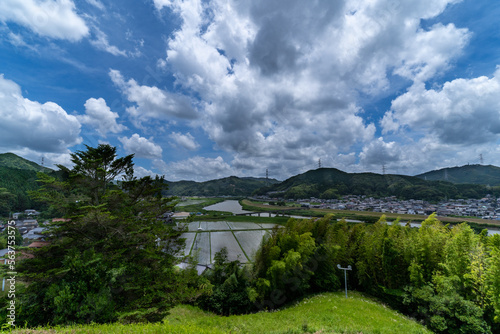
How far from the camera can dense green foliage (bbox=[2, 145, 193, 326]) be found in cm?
760

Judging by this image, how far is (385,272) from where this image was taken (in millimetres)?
13109

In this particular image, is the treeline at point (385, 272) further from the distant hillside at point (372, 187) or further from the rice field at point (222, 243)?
the distant hillside at point (372, 187)

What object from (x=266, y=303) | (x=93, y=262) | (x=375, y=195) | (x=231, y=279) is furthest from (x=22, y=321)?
(x=375, y=195)

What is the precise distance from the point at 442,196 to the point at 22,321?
114 m

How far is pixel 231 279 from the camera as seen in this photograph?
44.4 feet

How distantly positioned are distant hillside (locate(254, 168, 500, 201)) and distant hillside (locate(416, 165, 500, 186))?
41.2 m

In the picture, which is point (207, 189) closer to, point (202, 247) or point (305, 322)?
point (202, 247)

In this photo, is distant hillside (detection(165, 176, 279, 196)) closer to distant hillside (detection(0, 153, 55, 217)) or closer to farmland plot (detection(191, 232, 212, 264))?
distant hillside (detection(0, 153, 55, 217))

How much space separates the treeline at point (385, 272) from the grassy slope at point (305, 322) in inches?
51.4

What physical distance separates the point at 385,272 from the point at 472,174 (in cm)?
18873

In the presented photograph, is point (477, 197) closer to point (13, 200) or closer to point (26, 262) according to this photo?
point (26, 262)

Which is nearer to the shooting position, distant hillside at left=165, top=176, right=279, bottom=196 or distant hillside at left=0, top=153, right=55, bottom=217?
distant hillside at left=0, top=153, right=55, bottom=217

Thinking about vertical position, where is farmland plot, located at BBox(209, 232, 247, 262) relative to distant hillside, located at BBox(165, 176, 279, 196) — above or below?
below

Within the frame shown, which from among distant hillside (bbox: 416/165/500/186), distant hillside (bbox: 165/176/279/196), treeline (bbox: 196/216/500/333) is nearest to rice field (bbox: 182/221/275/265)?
treeline (bbox: 196/216/500/333)
